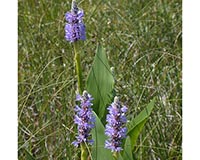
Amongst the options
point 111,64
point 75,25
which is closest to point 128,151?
point 75,25

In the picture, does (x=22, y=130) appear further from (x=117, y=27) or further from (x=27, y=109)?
(x=117, y=27)

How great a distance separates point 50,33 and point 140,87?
1.01ft

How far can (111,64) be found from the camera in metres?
1.46

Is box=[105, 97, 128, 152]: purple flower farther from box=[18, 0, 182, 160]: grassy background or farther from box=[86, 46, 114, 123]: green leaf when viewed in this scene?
box=[18, 0, 182, 160]: grassy background

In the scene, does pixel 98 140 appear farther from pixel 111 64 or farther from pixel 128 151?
pixel 111 64

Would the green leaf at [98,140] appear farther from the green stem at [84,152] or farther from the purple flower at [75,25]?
the purple flower at [75,25]

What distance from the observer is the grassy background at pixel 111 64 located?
1338 millimetres

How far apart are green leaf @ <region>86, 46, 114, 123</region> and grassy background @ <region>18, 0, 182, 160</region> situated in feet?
0.50

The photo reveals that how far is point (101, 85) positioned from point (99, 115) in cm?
6

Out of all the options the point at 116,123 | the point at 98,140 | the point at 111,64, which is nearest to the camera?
the point at 116,123

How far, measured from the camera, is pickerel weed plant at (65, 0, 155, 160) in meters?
0.97

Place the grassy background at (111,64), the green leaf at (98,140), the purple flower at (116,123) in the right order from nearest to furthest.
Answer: the purple flower at (116,123) < the green leaf at (98,140) < the grassy background at (111,64)

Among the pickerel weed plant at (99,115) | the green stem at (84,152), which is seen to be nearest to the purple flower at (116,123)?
the pickerel weed plant at (99,115)

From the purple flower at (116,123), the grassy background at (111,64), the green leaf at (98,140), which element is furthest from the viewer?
the grassy background at (111,64)
